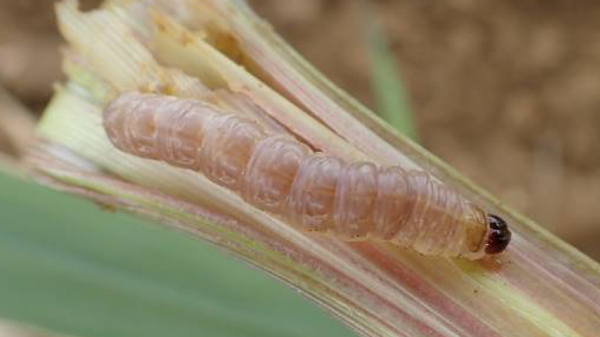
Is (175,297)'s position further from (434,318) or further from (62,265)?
(434,318)

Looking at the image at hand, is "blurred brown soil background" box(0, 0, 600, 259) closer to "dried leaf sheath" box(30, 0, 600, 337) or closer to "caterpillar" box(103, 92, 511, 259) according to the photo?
"dried leaf sheath" box(30, 0, 600, 337)

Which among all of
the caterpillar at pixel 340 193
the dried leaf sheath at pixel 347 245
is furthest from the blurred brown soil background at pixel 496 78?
the caterpillar at pixel 340 193

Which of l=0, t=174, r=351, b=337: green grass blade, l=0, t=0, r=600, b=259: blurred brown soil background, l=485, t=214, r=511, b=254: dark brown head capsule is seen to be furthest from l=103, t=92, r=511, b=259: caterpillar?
l=0, t=0, r=600, b=259: blurred brown soil background

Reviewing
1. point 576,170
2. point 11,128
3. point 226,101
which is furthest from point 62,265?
point 576,170

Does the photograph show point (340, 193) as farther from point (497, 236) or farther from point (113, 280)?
point (113, 280)

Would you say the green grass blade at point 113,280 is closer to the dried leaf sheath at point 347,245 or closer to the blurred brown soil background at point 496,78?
the dried leaf sheath at point 347,245

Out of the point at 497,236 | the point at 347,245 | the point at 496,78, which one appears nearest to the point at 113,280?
the point at 347,245

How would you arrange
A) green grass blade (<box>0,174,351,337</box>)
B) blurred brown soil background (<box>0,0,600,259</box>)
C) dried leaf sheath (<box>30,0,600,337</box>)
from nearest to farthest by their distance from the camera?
dried leaf sheath (<box>30,0,600,337</box>), green grass blade (<box>0,174,351,337</box>), blurred brown soil background (<box>0,0,600,259</box>)
